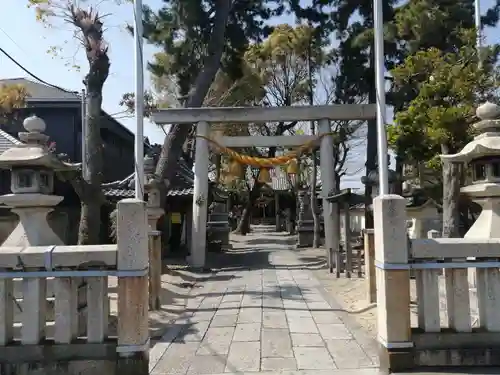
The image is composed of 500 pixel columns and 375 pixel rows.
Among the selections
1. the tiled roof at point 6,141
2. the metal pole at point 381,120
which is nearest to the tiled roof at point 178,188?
the tiled roof at point 6,141

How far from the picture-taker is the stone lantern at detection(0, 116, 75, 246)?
6469 mm

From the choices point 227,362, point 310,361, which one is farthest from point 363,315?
point 227,362

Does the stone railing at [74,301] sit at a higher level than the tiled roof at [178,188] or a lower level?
lower

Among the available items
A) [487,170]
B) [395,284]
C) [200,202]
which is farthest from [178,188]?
[395,284]

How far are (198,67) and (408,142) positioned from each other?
294 inches

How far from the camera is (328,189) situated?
14.0m

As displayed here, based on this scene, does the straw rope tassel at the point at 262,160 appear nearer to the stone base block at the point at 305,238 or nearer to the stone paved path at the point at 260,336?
the stone paved path at the point at 260,336

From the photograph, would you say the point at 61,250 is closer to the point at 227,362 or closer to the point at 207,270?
the point at 227,362

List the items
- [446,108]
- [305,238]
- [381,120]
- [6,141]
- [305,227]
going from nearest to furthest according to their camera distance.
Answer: [381,120]
[446,108]
[6,141]
[305,238]
[305,227]

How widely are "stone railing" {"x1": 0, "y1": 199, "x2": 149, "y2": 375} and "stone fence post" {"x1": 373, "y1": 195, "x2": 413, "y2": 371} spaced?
2.32 meters

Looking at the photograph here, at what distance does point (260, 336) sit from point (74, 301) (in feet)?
8.75

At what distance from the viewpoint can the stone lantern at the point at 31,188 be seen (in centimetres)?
647

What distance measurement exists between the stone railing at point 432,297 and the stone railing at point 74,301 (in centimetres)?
234

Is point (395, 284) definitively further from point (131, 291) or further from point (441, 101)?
point (441, 101)
